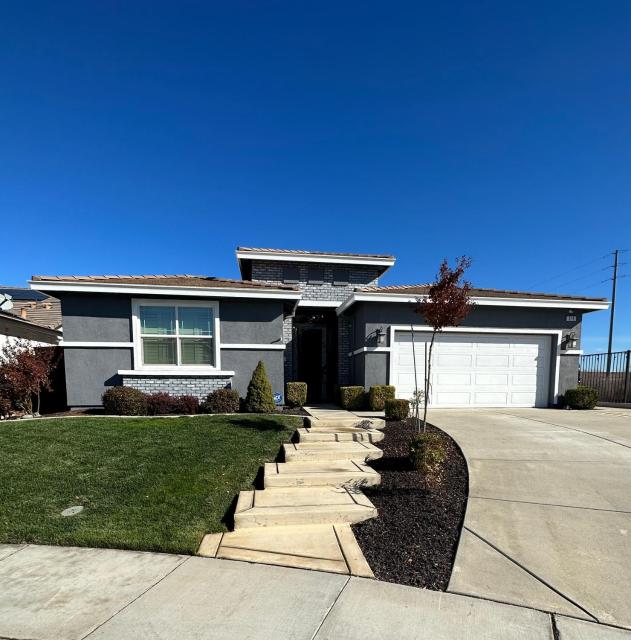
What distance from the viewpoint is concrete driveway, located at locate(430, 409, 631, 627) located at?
254cm

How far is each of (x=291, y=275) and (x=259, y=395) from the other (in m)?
6.15

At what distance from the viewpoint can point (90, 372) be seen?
29.7 feet

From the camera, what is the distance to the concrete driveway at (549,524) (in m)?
2.54

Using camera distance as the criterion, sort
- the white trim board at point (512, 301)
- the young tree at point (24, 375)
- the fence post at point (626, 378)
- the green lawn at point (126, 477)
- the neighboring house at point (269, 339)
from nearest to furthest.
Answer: the green lawn at point (126, 477) → the young tree at point (24, 375) → the neighboring house at point (269, 339) → the white trim board at point (512, 301) → the fence post at point (626, 378)

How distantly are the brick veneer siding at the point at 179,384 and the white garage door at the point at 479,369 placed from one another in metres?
4.99

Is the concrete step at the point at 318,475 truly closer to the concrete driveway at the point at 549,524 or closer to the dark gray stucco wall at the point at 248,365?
the concrete driveway at the point at 549,524

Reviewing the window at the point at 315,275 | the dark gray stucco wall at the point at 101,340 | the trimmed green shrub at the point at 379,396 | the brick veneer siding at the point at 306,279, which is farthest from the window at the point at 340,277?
the trimmed green shrub at the point at 379,396

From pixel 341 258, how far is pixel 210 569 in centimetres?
1207

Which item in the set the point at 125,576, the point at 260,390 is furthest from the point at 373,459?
the point at 260,390

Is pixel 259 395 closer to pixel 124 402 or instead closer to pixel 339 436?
pixel 124 402

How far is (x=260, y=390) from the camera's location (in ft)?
29.1

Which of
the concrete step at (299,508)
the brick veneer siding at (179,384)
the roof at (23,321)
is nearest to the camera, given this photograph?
the concrete step at (299,508)

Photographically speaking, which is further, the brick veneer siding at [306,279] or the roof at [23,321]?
the brick veneer siding at [306,279]

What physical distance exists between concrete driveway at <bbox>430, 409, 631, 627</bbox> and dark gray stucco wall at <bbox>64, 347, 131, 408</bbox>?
8.22 meters
